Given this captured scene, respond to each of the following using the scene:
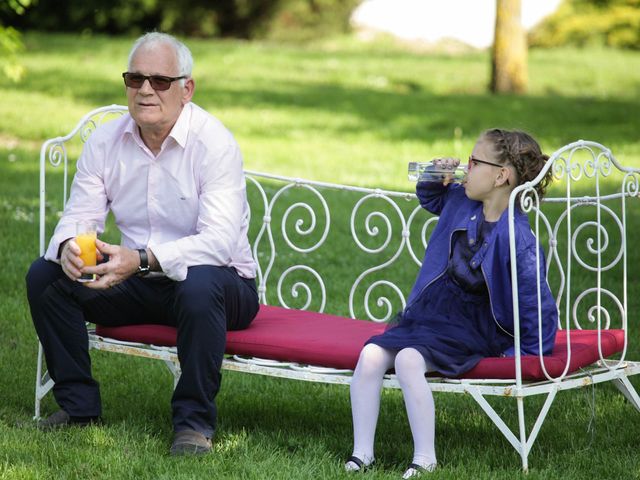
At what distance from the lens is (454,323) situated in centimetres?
388

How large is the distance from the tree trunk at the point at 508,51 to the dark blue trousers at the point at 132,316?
1148 cm

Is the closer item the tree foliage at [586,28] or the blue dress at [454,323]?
the blue dress at [454,323]

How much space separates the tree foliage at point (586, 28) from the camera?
29.2 meters

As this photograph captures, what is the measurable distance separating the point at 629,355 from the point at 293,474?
7.55ft

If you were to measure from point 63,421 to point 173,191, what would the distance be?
0.96 m

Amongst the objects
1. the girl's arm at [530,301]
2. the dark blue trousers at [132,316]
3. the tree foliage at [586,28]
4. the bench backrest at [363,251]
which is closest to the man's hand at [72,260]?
the dark blue trousers at [132,316]

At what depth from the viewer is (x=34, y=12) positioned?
2794 centimetres

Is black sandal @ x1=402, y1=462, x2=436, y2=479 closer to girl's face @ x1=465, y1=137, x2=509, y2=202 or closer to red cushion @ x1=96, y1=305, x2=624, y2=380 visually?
red cushion @ x1=96, y1=305, x2=624, y2=380

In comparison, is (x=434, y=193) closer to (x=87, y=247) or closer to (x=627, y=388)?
(x=627, y=388)

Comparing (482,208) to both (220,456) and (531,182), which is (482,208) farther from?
(220,456)

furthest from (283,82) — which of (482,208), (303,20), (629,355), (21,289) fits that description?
(303,20)

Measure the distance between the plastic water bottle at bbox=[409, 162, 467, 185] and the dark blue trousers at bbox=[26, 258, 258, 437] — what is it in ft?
2.48

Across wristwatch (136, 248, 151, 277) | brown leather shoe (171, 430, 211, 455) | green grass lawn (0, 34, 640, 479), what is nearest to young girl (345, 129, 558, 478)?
green grass lawn (0, 34, 640, 479)

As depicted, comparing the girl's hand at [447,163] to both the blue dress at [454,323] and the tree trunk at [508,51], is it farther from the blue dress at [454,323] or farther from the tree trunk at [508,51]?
the tree trunk at [508,51]
